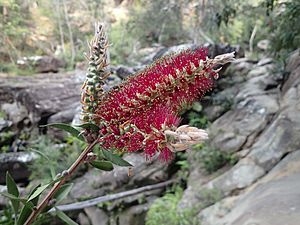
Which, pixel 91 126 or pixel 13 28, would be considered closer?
pixel 91 126

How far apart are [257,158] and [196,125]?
1.37 meters

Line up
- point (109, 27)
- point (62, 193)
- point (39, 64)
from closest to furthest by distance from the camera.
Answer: point (62, 193), point (109, 27), point (39, 64)

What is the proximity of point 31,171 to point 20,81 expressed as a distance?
313 cm

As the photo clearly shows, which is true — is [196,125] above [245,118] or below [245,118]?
below

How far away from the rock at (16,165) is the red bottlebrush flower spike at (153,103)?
17.7 feet

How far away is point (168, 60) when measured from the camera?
575mm

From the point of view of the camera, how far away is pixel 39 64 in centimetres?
967

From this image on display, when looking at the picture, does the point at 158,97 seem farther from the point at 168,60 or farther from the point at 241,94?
the point at 241,94

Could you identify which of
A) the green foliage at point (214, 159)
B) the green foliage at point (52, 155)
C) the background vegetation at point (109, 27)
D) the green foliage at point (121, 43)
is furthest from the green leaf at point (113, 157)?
the green foliage at point (121, 43)

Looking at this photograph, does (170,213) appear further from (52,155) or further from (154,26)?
(154,26)

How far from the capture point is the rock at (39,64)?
9531 mm

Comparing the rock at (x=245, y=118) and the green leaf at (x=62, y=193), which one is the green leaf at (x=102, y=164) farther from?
the rock at (x=245, y=118)

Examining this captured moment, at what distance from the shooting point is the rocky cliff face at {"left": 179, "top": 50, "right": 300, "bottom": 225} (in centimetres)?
209

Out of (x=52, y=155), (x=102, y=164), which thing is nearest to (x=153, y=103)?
(x=102, y=164)
